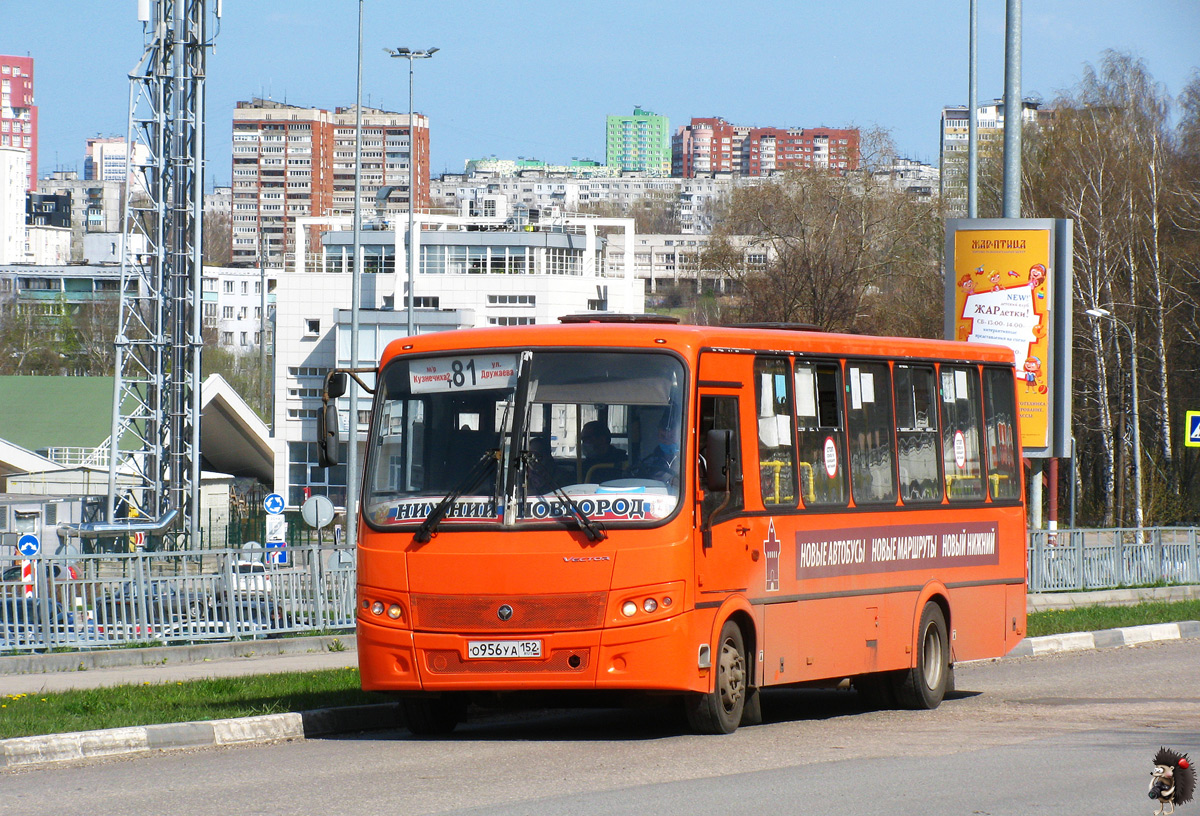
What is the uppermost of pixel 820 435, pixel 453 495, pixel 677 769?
pixel 820 435

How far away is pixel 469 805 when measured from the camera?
8102 millimetres

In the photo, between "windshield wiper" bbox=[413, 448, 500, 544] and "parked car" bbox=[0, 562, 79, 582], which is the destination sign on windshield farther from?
"parked car" bbox=[0, 562, 79, 582]

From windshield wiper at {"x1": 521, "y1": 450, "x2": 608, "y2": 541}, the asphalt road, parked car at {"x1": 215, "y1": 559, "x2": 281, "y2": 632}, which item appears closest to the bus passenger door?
windshield wiper at {"x1": 521, "y1": 450, "x2": 608, "y2": 541}

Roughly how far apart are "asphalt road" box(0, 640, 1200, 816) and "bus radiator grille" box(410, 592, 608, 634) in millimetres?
767

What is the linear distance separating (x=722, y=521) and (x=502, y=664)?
1.75 meters

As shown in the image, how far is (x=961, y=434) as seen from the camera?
1424 centimetres

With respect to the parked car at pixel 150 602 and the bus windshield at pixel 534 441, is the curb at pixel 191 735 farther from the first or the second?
the parked car at pixel 150 602

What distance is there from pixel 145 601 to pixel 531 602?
10.8 metres

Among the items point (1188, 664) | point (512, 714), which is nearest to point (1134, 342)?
point (1188, 664)

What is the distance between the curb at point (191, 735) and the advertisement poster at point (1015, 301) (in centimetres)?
1210

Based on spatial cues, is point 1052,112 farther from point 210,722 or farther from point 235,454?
point 210,722

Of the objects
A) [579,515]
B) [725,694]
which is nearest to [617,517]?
[579,515]

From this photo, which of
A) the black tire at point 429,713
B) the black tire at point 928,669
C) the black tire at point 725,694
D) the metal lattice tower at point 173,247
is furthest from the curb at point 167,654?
the metal lattice tower at point 173,247

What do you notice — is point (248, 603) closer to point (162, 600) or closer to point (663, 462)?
point (162, 600)
